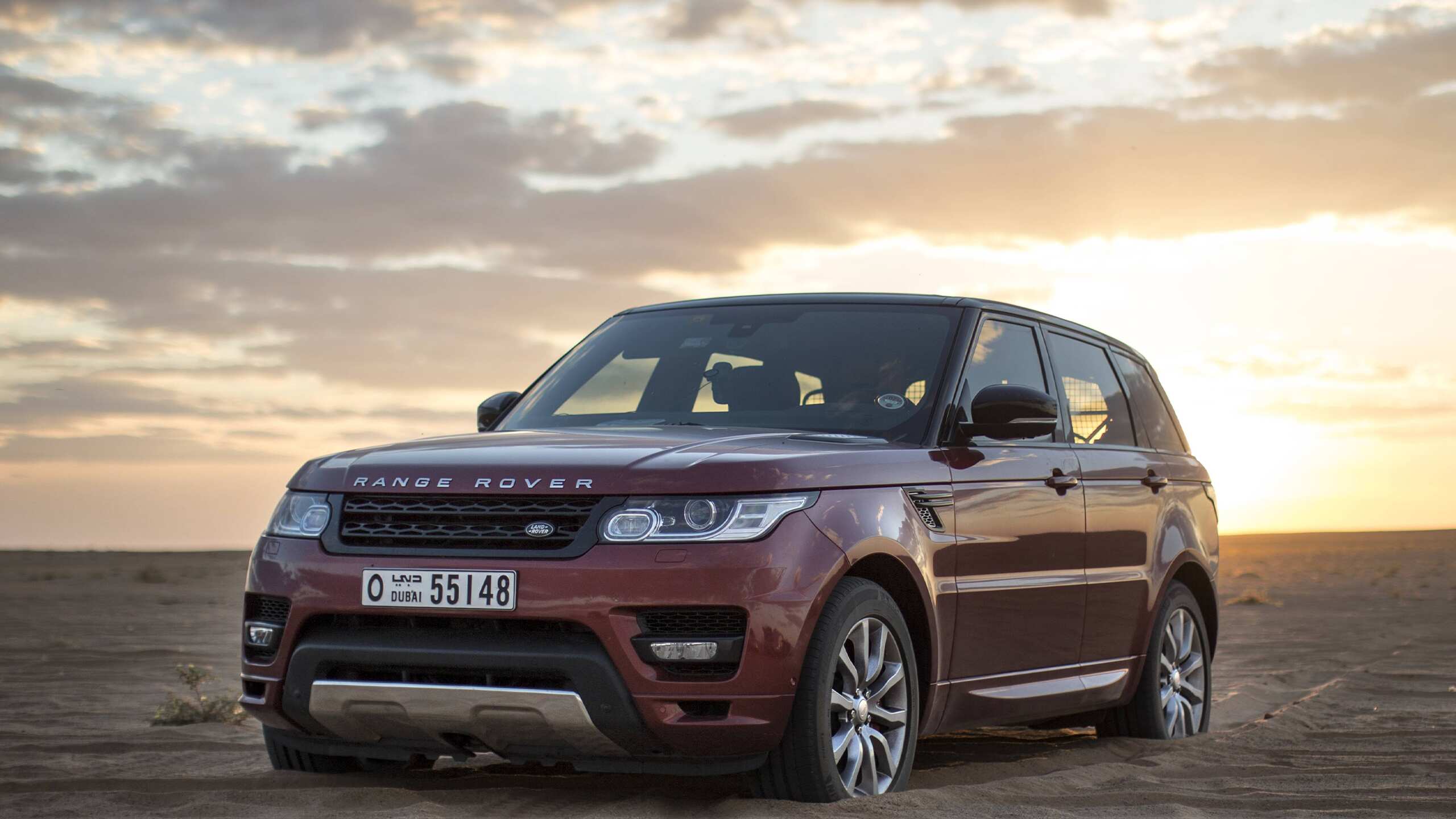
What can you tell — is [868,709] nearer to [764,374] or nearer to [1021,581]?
[1021,581]

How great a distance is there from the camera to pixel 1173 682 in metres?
8.62

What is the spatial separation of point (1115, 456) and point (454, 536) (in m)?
3.80

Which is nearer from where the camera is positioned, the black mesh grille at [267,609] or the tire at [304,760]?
the black mesh grille at [267,609]

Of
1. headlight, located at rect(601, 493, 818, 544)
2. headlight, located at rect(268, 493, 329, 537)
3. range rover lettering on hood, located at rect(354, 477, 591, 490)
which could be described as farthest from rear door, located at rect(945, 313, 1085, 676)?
headlight, located at rect(268, 493, 329, 537)

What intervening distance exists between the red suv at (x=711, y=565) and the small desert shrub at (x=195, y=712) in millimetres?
2961

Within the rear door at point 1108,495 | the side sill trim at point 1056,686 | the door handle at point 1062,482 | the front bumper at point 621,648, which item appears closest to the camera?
the front bumper at point 621,648

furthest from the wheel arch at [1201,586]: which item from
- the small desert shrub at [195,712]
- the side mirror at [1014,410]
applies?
the small desert shrub at [195,712]

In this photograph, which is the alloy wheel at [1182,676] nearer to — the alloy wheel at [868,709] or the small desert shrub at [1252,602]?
the alloy wheel at [868,709]

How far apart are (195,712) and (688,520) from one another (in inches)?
200

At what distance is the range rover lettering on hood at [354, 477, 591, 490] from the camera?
17.1ft

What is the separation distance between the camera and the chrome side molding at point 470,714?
512 cm

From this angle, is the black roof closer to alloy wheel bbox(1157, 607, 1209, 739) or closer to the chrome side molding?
alloy wheel bbox(1157, 607, 1209, 739)

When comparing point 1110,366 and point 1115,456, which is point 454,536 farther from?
point 1110,366

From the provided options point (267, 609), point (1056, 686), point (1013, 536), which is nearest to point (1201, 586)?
point (1056, 686)
